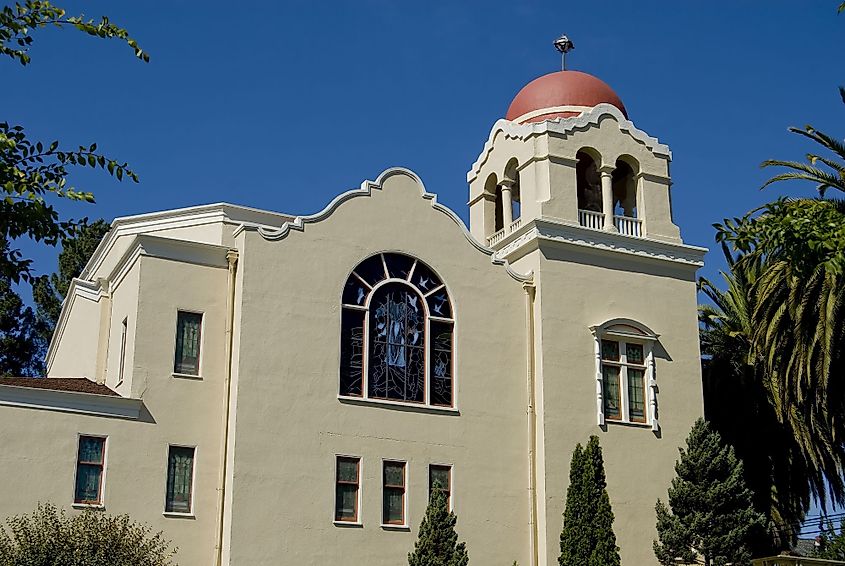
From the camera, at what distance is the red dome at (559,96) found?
104 feet

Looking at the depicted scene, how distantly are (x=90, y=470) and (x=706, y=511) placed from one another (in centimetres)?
1355

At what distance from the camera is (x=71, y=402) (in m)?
24.1

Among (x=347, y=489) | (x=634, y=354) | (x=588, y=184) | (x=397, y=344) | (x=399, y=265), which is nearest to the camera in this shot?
(x=347, y=489)

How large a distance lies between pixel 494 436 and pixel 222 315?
6970 mm

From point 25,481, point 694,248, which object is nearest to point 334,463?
point 25,481

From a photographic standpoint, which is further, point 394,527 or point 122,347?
point 122,347

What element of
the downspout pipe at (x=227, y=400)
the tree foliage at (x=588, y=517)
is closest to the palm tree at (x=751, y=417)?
the tree foliage at (x=588, y=517)

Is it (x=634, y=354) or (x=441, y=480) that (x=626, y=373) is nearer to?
(x=634, y=354)

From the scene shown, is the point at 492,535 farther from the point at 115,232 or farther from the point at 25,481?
the point at 115,232

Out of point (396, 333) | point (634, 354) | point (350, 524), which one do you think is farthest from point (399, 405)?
point (634, 354)

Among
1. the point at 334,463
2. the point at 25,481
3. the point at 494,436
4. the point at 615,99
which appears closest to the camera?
the point at 25,481

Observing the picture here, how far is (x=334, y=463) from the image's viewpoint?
2583 centimetres

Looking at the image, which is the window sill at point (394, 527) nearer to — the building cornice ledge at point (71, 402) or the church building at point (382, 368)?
the church building at point (382, 368)

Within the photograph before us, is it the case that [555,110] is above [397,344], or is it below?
above
